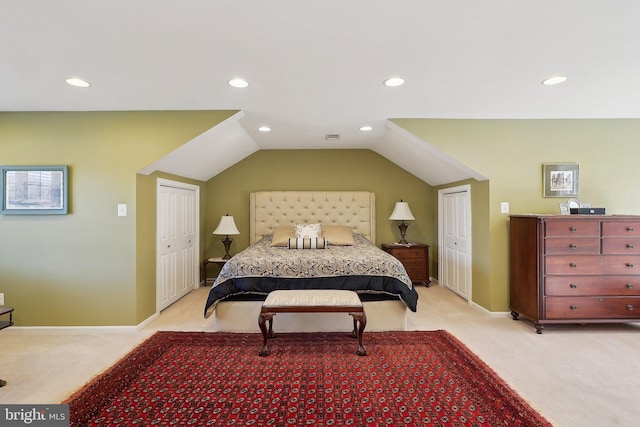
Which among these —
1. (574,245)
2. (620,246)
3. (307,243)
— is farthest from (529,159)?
(307,243)

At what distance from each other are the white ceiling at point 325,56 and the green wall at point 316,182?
1.82m

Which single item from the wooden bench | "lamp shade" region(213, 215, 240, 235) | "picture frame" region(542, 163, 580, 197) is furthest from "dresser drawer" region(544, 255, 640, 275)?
"lamp shade" region(213, 215, 240, 235)

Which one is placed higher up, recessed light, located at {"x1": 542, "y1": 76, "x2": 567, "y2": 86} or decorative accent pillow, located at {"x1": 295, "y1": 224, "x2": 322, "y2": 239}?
recessed light, located at {"x1": 542, "y1": 76, "x2": 567, "y2": 86}

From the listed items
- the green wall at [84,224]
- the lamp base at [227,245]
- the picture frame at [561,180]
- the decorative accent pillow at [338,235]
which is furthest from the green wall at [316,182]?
the green wall at [84,224]

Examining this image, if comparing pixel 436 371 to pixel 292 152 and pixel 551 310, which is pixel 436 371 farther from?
pixel 292 152

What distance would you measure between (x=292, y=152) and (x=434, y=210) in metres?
2.56

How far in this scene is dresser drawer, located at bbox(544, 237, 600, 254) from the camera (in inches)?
116

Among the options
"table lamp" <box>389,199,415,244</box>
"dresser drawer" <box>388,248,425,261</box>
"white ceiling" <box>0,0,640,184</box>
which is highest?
"white ceiling" <box>0,0,640,184</box>

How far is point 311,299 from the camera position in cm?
258

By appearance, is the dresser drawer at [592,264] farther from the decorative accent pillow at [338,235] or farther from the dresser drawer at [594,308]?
the decorative accent pillow at [338,235]

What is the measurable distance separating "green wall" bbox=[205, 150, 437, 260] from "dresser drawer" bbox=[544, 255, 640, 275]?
212cm

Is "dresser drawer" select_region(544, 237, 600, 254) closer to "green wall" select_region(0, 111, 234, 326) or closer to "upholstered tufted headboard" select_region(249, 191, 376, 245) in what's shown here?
"upholstered tufted headboard" select_region(249, 191, 376, 245)

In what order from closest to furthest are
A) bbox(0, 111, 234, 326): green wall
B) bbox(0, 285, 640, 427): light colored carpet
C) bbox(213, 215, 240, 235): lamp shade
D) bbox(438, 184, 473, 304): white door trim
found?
bbox(0, 285, 640, 427): light colored carpet < bbox(0, 111, 234, 326): green wall < bbox(438, 184, 473, 304): white door trim < bbox(213, 215, 240, 235): lamp shade

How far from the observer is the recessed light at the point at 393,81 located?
2.35 m
